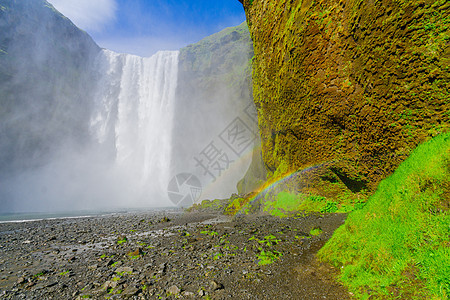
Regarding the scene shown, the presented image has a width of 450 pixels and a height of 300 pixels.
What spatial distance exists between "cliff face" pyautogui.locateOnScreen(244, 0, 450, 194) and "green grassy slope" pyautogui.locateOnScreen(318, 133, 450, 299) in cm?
213

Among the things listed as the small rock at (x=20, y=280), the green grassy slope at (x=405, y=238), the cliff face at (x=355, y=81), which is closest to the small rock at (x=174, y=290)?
the green grassy slope at (x=405, y=238)

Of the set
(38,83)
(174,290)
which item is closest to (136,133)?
(38,83)

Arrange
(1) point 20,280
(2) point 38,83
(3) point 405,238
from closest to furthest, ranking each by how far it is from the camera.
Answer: (3) point 405,238 → (1) point 20,280 → (2) point 38,83

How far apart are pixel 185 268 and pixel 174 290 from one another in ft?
3.68

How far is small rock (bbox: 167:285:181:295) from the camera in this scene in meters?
3.68

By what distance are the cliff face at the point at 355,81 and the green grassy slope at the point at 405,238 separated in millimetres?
2132

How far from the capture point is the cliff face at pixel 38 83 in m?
42.0

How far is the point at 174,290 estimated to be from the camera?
12.3 feet

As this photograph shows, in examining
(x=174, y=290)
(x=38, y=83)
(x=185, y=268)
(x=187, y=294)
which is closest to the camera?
(x=187, y=294)

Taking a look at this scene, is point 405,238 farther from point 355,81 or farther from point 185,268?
point 355,81

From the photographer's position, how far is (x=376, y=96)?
19.6ft

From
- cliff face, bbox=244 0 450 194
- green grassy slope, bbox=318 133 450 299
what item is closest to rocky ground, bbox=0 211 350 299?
green grassy slope, bbox=318 133 450 299

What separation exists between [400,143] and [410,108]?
3.47 feet

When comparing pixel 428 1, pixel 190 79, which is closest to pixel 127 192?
pixel 190 79
